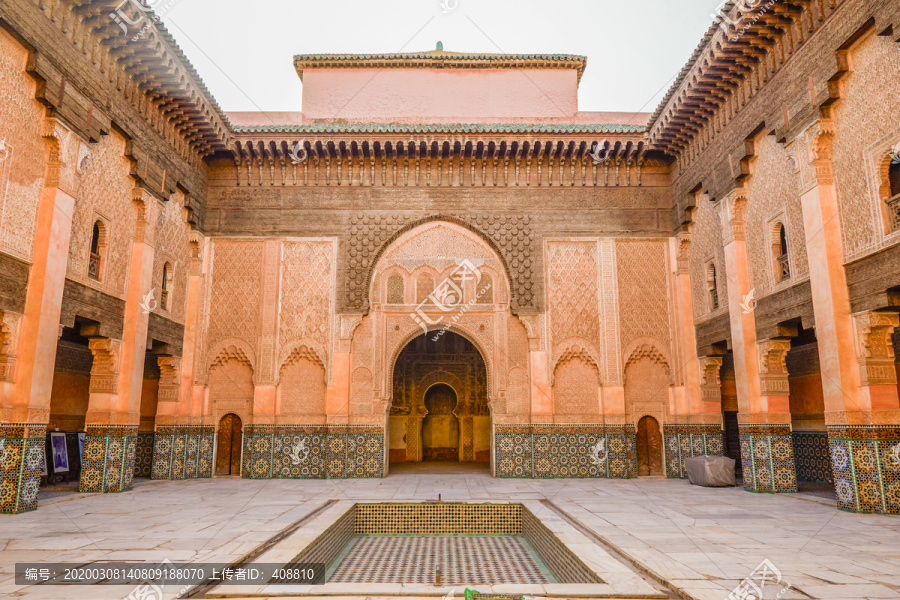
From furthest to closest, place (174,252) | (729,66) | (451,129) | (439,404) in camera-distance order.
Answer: (439,404), (451,129), (174,252), (729,66)

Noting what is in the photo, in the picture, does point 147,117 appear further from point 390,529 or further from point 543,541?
point 543,541

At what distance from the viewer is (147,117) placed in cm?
783

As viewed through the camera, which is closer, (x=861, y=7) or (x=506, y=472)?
(x=861, y=7)

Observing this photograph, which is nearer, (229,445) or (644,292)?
(229,445)

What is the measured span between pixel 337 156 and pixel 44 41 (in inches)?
172

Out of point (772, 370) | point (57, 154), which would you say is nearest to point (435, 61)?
point (57, 154)

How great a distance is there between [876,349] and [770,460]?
2099 mm

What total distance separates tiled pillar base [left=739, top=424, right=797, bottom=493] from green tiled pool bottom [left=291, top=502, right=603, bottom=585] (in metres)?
3.08

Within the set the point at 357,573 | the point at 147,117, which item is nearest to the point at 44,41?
the point at 147,117

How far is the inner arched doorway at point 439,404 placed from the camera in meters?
12.5

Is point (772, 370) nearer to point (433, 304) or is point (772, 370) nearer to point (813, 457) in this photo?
point (813, 457)

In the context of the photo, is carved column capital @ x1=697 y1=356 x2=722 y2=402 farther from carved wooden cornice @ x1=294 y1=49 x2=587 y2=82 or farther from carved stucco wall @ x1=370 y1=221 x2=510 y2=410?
carved wooden cornice @ x1=294 y1=49 x2=587 y2=82

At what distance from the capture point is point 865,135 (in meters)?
5.48

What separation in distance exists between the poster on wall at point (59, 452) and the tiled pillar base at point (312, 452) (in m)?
2.51
